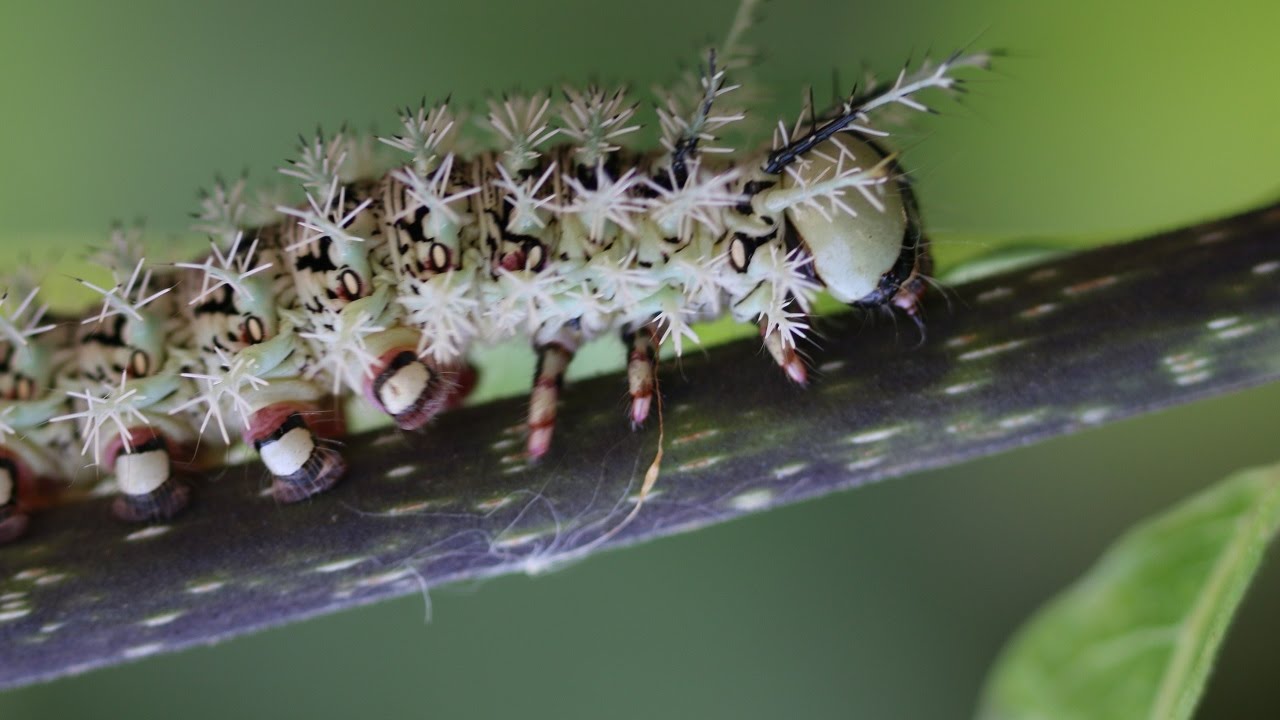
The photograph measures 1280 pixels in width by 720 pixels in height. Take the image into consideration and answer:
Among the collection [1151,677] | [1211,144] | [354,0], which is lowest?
[1151,677]

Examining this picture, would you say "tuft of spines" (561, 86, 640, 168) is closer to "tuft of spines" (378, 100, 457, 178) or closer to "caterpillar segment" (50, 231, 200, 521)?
"tuft of spines" (378, 100, 457, 178)

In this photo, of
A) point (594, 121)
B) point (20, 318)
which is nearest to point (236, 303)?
point (20, 318)

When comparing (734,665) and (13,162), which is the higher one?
(13,162)

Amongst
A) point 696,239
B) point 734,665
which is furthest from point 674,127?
point 734,665

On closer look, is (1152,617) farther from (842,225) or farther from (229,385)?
(229,385)

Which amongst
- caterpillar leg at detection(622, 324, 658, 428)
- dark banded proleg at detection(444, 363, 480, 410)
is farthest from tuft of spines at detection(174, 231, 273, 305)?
caterpillar leg at detection(622, 324, 658, 428)

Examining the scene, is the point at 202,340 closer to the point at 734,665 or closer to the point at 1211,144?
the point at 734,665
